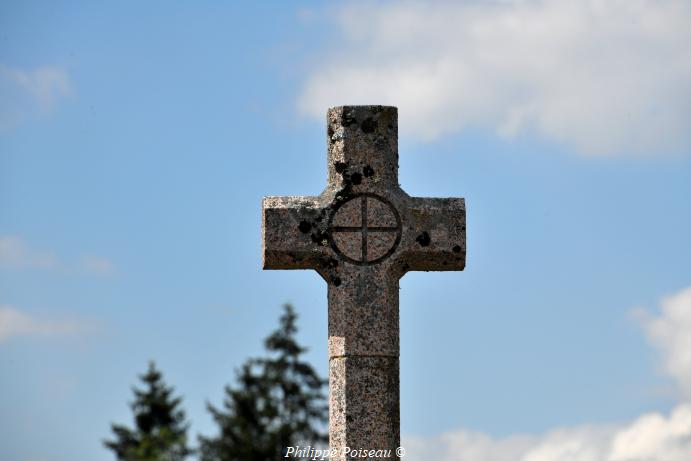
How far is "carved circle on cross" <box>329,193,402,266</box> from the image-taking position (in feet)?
44.1

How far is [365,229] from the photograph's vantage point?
13500 millimetres

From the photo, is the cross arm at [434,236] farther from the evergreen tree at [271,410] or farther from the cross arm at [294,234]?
→ the evergreen tree at [271,410]

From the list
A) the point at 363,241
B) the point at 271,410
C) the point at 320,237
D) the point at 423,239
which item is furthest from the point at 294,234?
the point at 271,410

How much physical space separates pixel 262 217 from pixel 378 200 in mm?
881

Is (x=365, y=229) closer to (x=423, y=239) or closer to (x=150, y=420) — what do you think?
(x=423, y=239)

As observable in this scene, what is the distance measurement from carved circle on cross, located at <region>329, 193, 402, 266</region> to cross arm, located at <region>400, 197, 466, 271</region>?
0.12 m

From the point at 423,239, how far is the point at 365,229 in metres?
0.45

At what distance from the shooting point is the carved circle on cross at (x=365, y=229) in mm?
13453

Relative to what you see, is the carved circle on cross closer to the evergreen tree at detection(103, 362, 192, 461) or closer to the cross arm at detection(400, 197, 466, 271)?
the cross arm at detection(400, 197, 466, 271)

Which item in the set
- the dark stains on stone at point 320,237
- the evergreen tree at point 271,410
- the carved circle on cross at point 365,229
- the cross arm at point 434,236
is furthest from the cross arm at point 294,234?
the evergreen tree at point 271,410

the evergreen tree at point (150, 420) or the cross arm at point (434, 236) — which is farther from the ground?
the evergreen tree at point (150, 420)

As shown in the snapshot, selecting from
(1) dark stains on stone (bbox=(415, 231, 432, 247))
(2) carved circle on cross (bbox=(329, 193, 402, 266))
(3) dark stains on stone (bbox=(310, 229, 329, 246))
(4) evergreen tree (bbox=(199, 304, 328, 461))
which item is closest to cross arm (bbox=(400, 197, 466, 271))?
(1) dark stains on stone (bbox=(415, 231, 432, 247))

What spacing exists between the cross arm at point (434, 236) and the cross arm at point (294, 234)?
2.11ft

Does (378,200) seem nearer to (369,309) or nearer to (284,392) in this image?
(369,309)
